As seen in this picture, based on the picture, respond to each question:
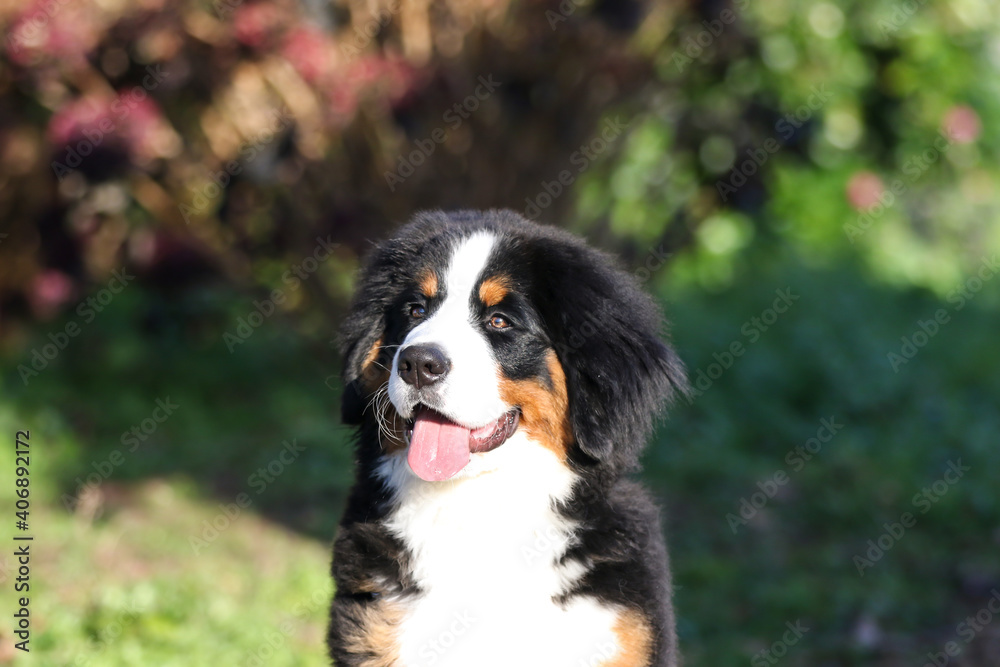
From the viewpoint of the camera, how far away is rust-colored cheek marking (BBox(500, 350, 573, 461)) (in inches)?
112

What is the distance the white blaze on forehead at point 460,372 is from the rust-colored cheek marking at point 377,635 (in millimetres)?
548

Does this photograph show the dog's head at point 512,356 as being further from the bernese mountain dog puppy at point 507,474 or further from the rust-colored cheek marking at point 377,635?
the rust-colored cheek marking at point 377,635

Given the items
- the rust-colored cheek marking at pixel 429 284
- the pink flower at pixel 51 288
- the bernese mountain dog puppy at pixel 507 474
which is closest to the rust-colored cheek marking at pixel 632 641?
the bernese mountain dog puppy at pixel 507 474

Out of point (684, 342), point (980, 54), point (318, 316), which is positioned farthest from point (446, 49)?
point (980, 54)

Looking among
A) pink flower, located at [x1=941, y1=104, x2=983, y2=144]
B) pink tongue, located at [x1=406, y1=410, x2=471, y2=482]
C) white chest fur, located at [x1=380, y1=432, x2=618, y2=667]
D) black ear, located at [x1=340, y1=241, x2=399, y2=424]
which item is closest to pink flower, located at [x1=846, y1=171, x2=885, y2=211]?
pink flower, located at [x1=941, y1=104, x2=983, y2=144]

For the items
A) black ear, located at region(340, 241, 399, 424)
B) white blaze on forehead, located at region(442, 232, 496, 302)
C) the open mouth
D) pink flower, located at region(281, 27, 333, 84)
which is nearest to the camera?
the open mouth

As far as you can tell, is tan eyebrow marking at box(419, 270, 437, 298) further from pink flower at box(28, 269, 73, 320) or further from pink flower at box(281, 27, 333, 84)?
pink flower at box(28, 269, 73, 320)

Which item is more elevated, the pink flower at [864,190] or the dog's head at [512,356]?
the dog's head at [512,356]

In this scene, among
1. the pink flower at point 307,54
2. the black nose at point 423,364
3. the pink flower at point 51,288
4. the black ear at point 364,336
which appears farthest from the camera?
the pink flower at point 51,288

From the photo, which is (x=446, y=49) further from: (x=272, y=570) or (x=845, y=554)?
(x=845, y=554)

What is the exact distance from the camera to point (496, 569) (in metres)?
2.85

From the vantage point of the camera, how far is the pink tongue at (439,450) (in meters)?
2.79

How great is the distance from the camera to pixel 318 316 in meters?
7.54

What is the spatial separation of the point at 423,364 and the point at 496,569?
61 centimetres
